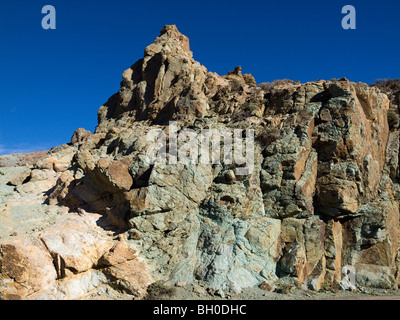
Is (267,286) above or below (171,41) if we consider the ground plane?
below

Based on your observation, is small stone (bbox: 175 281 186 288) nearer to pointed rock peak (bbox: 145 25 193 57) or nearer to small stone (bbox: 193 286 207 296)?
→ small stone (bbox: 193 286 207 296)

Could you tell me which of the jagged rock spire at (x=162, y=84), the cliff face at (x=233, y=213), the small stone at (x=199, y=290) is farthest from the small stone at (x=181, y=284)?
the jagged rock spire at (x=162, y=84)

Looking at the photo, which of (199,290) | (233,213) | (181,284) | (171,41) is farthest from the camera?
(171,41)

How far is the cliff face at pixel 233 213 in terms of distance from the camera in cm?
1147

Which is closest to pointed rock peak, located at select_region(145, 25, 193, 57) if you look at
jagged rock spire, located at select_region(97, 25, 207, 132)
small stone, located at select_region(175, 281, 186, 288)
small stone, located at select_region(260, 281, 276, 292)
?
jagged rock spire, located at select_region(97, 25, 207, 132)

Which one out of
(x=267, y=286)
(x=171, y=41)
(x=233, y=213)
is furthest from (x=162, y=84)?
(x=267, y=286)

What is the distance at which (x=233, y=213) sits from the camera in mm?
13539

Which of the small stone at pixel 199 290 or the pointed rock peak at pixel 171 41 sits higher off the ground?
the pointed rock peak at pixel 171 41

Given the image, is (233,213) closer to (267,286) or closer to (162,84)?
(267,286)

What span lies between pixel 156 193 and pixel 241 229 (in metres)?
4.02

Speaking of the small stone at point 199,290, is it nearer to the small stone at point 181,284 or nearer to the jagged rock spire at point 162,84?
the small stone at point 181,284

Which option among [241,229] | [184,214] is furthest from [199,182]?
[241,229]

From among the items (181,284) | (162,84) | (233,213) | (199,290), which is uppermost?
(162,84)

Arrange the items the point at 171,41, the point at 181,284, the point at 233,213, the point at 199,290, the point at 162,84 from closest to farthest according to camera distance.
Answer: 1. the point at 199,290
2. the point at 181,284
3. the point at 233,213
4. the point at 162,84
5. the point at 171,41
